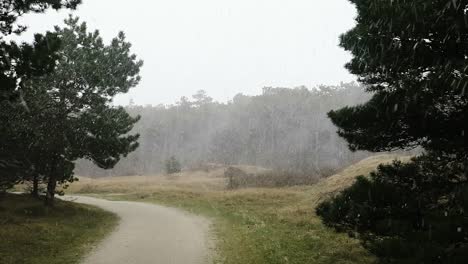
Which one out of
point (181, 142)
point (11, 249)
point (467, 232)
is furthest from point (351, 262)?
point (181, 142)

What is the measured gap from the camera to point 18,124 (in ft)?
57.7

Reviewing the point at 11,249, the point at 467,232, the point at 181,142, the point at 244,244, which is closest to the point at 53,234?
the point at 11,249

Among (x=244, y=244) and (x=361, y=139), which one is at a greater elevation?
(x=361, y=139)

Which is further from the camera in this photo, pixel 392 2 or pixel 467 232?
pixel 392 2

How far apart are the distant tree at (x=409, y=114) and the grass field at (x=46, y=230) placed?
856cm

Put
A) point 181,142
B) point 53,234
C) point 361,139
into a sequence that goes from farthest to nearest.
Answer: point 181,142, point 53,234, point 361,139

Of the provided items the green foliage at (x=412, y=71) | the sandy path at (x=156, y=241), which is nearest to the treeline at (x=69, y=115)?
the sandy path at (x=156, y=241)

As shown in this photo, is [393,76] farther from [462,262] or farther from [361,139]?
[462,262]

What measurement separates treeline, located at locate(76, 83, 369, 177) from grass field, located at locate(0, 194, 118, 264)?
69978 millimetres

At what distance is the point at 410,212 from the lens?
24.8 ft

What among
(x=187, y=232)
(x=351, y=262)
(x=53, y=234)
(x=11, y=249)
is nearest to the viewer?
(x=351, y=262)

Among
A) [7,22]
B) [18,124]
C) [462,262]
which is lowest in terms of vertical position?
→ [462,262]

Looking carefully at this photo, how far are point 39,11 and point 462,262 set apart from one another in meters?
10.8

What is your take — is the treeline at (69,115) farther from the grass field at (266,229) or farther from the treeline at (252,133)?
the treeline at (252,133)
